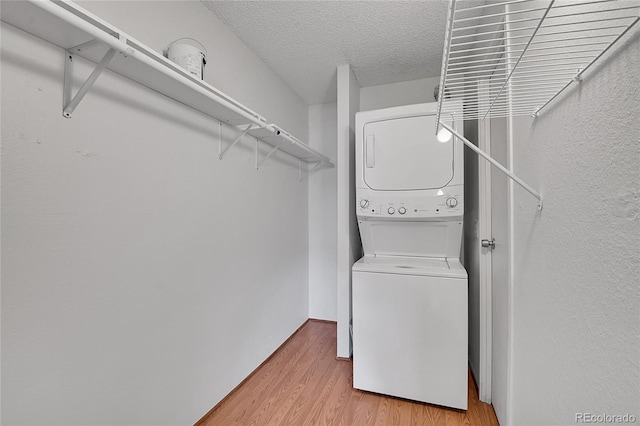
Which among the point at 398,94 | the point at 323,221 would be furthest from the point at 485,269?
the point at 398,94

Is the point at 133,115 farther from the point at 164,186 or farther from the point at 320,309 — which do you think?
the point at 320,309

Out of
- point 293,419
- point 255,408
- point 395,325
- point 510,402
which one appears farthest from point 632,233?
point 255,408

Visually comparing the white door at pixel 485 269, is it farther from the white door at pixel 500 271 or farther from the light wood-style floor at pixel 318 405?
the light wood-style floor at pixel 318 405

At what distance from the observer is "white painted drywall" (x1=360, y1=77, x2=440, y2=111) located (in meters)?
2.56

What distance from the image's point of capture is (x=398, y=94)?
2.64 m

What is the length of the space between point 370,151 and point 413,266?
0.87m

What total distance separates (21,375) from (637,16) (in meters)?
1.80

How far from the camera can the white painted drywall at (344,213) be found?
2.29 meters

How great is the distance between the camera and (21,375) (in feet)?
2.80

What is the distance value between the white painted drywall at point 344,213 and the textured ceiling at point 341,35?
0.25 m

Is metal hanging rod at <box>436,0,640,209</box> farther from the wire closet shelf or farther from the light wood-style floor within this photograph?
the light wood-style floor

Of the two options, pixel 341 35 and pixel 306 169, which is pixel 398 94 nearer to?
pixel 341 35

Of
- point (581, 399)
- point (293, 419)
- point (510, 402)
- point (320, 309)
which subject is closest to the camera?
point (581, 399)

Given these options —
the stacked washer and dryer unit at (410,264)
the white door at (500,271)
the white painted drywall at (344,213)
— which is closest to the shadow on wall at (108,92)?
the white painted drywall at (344,213)
